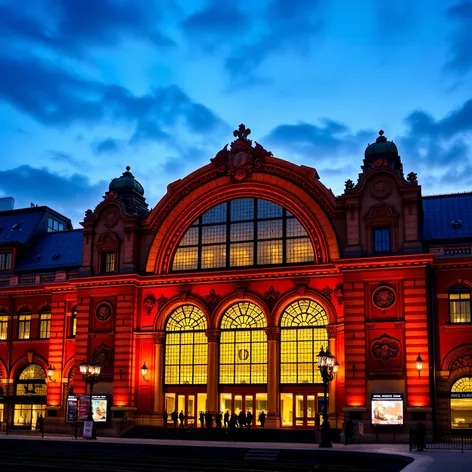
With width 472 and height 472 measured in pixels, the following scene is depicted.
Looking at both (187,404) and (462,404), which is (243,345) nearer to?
(187,404)

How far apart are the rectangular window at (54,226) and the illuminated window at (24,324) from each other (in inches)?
488

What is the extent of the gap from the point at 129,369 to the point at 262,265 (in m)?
13.2

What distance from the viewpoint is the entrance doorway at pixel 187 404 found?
59969mm

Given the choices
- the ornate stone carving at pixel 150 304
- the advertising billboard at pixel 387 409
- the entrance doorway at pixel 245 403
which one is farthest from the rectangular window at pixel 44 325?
the advertising billboard at pixel 387 409

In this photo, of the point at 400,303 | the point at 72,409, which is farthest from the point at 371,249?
the point at 72,409

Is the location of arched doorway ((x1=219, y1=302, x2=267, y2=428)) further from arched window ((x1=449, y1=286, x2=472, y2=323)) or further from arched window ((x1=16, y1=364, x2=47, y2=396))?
arched window ((x1=16, y1=364, x2=47, y2=396))

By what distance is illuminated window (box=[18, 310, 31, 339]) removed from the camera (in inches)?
2731

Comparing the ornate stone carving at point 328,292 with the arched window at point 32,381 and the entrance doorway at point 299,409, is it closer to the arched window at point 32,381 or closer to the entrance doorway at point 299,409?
the entrance doorway at point 299,409

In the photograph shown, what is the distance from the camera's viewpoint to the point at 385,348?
53062 millimetres

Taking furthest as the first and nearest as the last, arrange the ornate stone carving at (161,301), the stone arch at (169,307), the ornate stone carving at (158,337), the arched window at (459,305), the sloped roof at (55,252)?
the sloped roof at (55,252) → the ornate stone carving at (161,301) → the ornate stone carving at (158,337) → the stone arch at (169,307) → the arched window at (459,305)

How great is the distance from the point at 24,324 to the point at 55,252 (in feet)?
27.7

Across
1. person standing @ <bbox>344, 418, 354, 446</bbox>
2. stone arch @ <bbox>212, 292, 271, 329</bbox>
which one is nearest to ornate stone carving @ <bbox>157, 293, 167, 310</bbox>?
stone arch @ <bbox>212, 292, 271, 329</bbox>

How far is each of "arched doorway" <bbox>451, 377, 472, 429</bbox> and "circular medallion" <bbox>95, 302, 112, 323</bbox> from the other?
1079 inches

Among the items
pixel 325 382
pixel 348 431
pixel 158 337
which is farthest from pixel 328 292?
pixel 158 337
